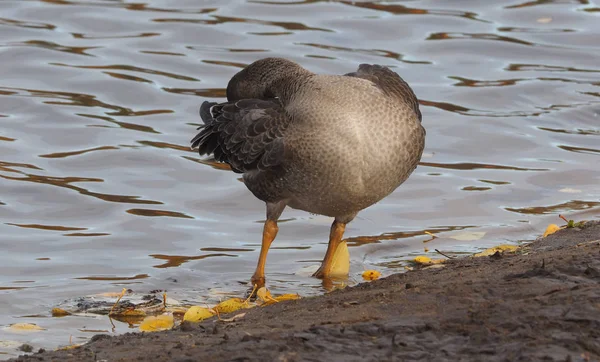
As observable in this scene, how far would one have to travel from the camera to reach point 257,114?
7.67 meters

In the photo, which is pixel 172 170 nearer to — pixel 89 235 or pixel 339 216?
pixel 89 235

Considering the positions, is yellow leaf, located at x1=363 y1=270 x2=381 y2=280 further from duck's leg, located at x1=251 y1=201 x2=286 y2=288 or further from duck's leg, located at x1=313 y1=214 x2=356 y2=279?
duck's leg, located at x1=251 y1=201 x2=286 y2=288

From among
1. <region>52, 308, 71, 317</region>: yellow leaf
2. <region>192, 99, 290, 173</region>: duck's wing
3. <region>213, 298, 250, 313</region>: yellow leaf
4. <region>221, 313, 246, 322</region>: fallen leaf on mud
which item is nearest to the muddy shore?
<region>221, 313, 246, 322</region>: fallen leaf on mud

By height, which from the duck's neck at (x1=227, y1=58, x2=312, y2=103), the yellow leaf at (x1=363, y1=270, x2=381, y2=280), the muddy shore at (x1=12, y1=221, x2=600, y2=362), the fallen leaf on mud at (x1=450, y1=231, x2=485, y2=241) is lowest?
the fallen leaf on mud at (x1=450, y1=231, x2=485, y2=241)

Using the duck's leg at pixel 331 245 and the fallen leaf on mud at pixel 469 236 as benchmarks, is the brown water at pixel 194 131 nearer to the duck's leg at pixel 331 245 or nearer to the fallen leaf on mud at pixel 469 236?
the fallen leaf on mud at pixel 469 236

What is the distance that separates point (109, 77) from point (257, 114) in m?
6.64

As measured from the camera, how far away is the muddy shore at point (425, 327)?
456 centimetres

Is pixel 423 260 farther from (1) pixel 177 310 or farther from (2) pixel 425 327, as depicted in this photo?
(2) pixel 425 327

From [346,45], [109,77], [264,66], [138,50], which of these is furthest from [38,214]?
[346,45]

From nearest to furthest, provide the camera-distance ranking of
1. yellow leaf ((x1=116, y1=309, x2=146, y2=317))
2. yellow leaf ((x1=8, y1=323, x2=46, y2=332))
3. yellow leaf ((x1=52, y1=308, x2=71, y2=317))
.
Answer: yellow leaf ((x1=8, y1=323, x2=46, y2=332))
yellow leaf ((x1=116, y1=309, x2=146, y2=317))
yellow leaf ((x1=52, y1=308, x2=71, y2=317))

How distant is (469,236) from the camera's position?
9.45 m

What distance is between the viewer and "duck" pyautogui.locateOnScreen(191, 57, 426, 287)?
6965 mm

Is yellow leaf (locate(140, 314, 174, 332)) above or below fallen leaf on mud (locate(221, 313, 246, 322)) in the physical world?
below

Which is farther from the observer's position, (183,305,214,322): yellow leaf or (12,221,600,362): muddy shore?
(183,305,214,322): yellow leaf
